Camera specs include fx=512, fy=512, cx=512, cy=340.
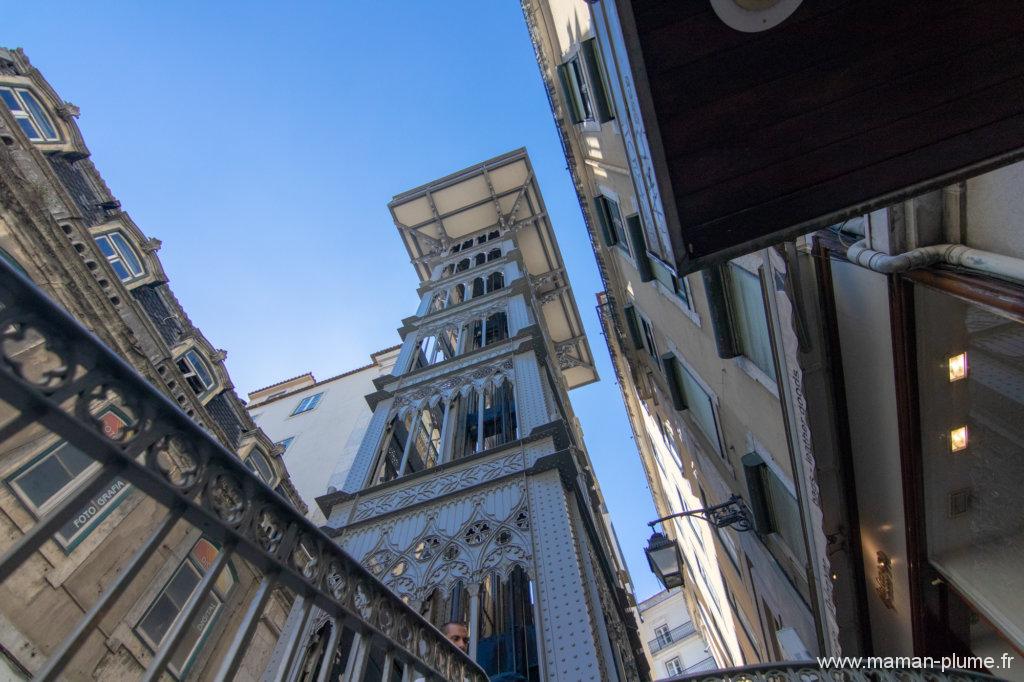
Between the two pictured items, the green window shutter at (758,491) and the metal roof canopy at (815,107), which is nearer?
the metal roof canopy at (815,107)

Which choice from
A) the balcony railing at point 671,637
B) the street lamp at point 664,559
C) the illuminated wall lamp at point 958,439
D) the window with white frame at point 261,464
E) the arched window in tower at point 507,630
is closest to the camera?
the illuminated wall lamp at point 958,439

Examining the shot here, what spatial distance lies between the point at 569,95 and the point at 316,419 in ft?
71.7

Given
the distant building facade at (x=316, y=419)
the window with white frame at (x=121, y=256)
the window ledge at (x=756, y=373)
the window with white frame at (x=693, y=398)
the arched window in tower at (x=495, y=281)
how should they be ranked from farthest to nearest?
1. the distant building facade at (x=316, y=419)
2. the arched window in tower at (x=495, y=281)
3. the window with white frame at (x=121, y=256)
4. the window with white frame at (x=693, y=398)
5. the window ledge at (x=756, y=373)

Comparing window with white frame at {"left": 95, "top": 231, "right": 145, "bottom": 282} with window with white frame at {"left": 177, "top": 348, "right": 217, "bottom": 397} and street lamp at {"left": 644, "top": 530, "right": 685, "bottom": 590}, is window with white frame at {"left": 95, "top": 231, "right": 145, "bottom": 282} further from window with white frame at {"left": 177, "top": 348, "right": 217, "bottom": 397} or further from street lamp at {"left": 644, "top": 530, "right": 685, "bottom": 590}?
street lamp at {"left": 644, "top": 530, "right": 685, "bottom": 590}

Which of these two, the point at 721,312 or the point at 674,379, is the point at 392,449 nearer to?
the point at 674,379

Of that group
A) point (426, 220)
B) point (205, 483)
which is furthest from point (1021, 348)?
point (426, 220)

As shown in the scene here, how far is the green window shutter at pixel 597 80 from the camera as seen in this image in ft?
30.0

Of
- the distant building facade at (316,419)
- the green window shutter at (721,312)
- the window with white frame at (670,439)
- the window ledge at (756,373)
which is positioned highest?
the green window shutter at (721,312)

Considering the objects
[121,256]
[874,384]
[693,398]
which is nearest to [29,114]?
[121,256]

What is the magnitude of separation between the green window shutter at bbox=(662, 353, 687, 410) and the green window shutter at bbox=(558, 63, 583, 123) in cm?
664

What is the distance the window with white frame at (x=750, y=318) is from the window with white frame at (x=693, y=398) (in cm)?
273

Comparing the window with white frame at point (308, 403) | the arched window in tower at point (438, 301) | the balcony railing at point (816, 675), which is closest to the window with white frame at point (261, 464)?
the arched window in tower at point (438, 301)

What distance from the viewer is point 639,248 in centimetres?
992

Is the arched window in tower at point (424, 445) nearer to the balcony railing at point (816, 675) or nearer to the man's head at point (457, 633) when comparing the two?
the man's head at point (457, 633)
